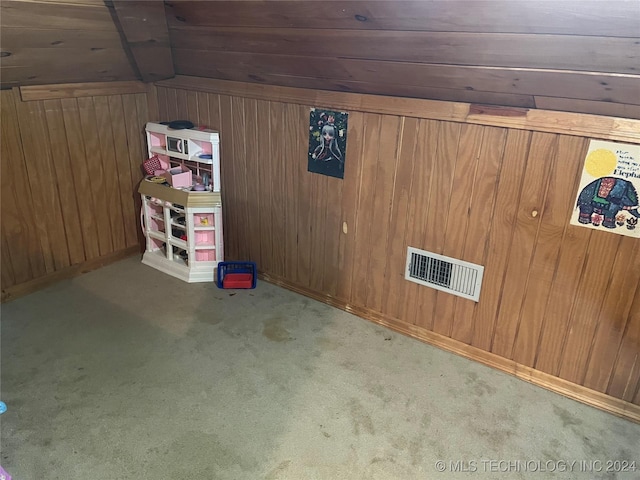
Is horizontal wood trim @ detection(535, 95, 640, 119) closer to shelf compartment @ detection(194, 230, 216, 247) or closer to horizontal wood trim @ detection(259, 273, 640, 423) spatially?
horizontal wood trim @ detection(259, 273, 640, 423)

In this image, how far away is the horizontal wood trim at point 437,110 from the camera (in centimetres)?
183

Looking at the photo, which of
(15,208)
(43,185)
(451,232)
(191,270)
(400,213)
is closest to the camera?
(451,232)

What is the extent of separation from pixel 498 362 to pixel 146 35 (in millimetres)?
2436

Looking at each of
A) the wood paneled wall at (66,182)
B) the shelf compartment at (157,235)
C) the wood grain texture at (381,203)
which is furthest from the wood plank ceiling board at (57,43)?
the wood grain texture at (381,203)

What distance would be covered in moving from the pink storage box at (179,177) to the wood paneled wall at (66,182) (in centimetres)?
37

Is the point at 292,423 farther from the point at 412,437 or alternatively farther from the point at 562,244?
the point at 562,244

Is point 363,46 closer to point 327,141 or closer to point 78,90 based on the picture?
point 327,141

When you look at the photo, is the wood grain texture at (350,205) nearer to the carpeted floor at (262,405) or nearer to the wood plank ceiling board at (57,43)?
the carpeted floor at (262,405)

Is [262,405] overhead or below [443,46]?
below

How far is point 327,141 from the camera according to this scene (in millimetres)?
2564

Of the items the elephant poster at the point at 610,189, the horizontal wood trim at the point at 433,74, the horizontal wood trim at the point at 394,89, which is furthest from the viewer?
the horizontal wood trim at the point at 394,89

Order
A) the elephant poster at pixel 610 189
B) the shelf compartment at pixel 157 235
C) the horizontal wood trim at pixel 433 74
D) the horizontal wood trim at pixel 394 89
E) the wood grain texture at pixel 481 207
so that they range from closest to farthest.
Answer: the horizontal wood trim at pixel 433 74 < the elephant poster at pixel 610 189 < the horizontal wood trim at pixel 394 89 < the wood grain texture at pixel 481 207 < the shelf compartment at pixel 157 235

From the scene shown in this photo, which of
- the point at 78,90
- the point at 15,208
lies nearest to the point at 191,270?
the point at 15,208

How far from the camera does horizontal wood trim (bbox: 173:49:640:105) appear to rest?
173cm
